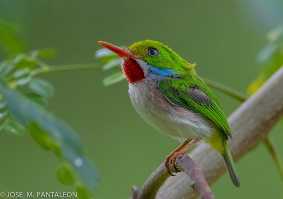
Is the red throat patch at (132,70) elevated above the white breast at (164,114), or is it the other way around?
the red throat patch at (132,70)

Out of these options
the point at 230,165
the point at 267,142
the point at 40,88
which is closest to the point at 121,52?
the point at 40,88

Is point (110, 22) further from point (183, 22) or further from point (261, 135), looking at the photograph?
point (261, 135)

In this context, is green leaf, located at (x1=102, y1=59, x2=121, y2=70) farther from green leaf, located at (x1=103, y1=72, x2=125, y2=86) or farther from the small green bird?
the small green bird

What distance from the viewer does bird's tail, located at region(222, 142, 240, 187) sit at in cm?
170

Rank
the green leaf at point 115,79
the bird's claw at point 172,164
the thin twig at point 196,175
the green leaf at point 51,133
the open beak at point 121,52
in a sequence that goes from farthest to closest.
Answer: the green leaf at point 115,79 < the open beak at point 121,52 < the bird's claw at point 172,164 < the green leaf at point 51,133 < the thin twig at point 196,175

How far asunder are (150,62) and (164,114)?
0.12 meters

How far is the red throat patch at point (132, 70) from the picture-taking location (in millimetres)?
1724

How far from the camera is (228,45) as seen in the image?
4930mm

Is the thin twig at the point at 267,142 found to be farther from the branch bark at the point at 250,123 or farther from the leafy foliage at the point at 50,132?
the leafy foliage at the point at 50,132

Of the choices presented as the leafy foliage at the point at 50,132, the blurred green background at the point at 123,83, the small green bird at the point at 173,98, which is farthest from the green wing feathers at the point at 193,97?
the blurred green background at the point at 123,83

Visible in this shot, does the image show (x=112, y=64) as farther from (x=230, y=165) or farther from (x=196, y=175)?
(x=196, y=175)

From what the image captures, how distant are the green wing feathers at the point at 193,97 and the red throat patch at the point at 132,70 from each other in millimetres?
44

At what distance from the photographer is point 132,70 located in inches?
68.2

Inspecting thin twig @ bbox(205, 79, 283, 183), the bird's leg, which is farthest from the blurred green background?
the bird's leg
